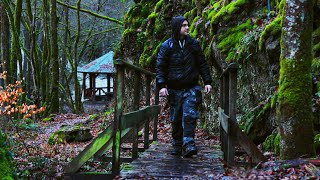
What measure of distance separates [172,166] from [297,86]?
6.79 ft

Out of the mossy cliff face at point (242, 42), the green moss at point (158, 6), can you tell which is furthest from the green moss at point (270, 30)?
the green moss at point (158, 6)

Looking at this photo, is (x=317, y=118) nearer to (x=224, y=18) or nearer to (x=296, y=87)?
(x=296, y=87)

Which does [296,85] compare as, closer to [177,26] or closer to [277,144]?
[277,144]

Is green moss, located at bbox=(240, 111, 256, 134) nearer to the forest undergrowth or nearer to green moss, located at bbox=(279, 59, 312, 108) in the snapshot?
the forest undergrowth

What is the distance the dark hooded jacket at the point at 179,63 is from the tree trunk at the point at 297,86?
1763mm

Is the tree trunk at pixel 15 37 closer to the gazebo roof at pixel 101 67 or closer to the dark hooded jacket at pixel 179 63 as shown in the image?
the gazebo roof at pixel 101 67

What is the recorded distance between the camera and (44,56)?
2481 centimetres

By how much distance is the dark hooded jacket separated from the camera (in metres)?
→ 6.52

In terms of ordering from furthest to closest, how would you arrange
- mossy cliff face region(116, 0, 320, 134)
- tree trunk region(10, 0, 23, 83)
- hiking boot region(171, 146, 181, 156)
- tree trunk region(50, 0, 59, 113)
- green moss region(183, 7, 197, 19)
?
tree trunk region(50, 0, 59, 113), tree trunk region(10, 0, 23, 83), green moss region(183, 7, 197, 19), mossy cliff face region(116, 0, 320, 134), hiking boot region(171, 146, 181, 156)

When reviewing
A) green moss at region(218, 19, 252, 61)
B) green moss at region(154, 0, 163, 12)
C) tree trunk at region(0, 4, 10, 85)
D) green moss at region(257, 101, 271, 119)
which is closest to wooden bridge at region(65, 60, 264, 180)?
green moss at region(257, 101, 271, 119)

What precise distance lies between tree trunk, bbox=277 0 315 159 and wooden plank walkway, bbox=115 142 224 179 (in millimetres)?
982

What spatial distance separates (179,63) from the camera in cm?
653

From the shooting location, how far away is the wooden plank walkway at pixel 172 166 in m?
5.07

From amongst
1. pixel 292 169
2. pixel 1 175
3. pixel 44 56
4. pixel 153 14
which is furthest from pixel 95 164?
pixel 44 56
